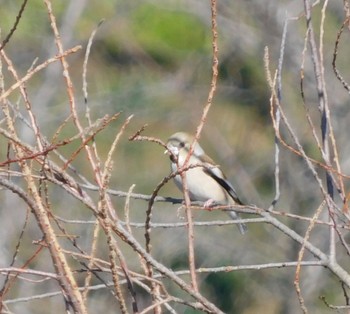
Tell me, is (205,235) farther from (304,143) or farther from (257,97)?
(257,97)

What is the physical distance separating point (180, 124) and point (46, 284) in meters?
4.05

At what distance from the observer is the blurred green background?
28.8 feet

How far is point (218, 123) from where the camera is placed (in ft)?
49.9

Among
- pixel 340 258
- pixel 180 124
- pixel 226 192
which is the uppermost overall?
pixel 180 124

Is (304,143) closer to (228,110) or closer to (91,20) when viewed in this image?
(91,20)

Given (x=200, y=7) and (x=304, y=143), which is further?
(x=200, y=7)

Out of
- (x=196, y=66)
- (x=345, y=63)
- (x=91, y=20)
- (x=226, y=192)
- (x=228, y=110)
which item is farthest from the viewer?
(x=228, y=110)

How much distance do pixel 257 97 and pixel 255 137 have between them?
2363 mm

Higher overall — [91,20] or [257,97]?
[91,20]

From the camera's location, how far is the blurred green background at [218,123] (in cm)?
878

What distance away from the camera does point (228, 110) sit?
53.9 feet

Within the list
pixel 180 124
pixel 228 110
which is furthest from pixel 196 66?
pixel 228 110

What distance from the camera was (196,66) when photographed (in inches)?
502

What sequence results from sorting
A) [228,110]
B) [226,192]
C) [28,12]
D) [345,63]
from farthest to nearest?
[228,110], [28,12], [345,63], [226,192]
